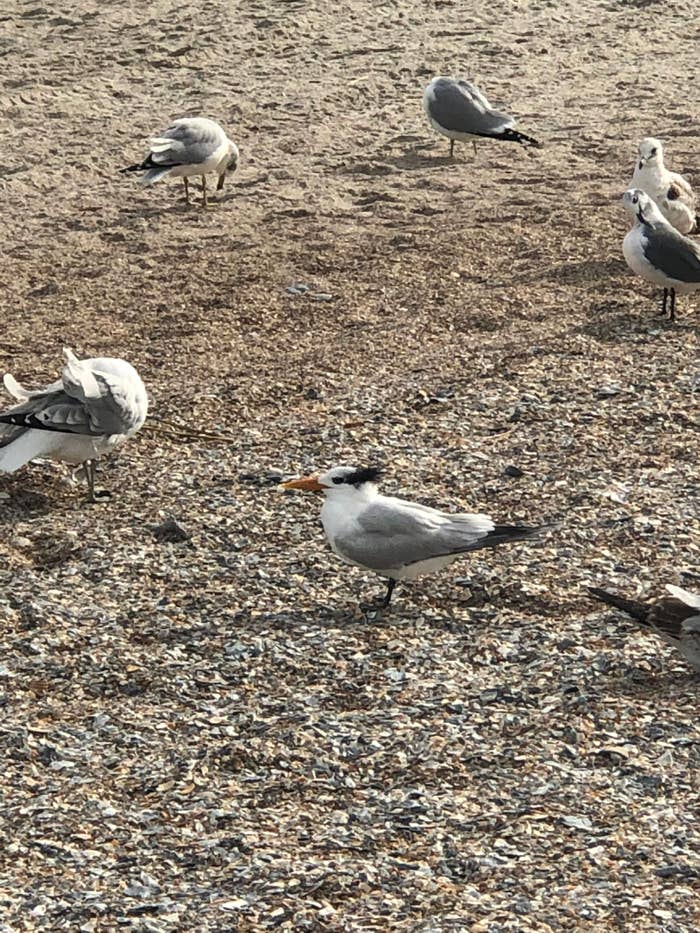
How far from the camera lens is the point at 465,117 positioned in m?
15.7

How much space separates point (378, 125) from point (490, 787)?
11433mm

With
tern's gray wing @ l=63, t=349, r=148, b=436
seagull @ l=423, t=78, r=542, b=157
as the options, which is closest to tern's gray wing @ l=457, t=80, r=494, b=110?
seagull @ l=423, t=78, r=542, b=157

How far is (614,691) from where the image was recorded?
278 inches

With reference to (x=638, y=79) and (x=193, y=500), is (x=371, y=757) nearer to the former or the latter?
(x=193, y=500)

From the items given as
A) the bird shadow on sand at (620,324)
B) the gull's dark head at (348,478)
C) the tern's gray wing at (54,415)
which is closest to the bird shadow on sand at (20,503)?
the tern's gray wing at (54,415)

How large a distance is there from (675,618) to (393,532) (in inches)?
53.8

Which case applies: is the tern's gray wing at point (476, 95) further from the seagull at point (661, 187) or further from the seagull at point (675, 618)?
the seagull at point (675, 618)

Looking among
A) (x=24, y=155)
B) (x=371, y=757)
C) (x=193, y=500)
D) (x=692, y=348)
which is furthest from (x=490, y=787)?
(x=24, y=155)

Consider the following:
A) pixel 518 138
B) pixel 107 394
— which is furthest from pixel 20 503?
pixel 518 138

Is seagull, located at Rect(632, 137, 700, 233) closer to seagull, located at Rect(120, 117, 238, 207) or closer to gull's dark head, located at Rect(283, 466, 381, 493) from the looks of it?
seagull, located at Rect(120, 117, 238, 207)

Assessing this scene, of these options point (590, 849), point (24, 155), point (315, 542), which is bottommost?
point (24, 155)

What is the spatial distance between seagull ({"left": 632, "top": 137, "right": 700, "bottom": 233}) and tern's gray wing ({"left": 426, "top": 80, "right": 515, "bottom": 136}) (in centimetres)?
249

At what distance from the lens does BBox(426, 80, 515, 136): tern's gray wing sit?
15664 mm

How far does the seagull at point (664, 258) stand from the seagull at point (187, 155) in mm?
4391
